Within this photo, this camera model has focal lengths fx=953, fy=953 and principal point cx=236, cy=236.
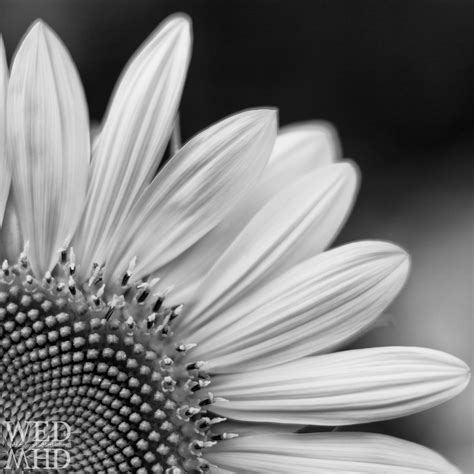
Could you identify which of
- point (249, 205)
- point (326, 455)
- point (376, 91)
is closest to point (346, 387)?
point (326, 455)

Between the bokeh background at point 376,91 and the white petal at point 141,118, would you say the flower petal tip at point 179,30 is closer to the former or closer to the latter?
the white petal at point 141,118

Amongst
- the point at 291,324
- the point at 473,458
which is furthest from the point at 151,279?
the point at 473,458

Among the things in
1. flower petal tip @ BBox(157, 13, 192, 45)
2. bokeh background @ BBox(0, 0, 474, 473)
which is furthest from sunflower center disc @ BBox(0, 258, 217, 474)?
bokeh background @ BBox(0, 0, 474, 473)

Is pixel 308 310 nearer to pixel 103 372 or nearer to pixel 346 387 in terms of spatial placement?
pixel 346 387

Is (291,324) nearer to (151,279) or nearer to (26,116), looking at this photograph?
(151,279)

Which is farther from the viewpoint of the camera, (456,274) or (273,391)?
(456,274)

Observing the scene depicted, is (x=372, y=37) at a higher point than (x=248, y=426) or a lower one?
higher
